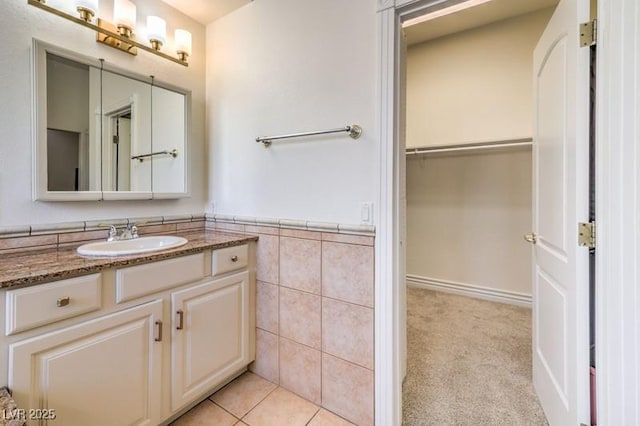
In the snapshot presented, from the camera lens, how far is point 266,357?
1795 mm

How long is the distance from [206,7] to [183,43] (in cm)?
31

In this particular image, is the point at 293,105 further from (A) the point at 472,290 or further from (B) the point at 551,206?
(A) the point at 472,290

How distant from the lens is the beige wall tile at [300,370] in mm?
1594

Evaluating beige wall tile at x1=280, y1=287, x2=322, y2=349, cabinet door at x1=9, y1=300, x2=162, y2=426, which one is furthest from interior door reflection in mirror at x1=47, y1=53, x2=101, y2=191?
beige wall tile at x1=280, y1=287, x2=322, y2=349

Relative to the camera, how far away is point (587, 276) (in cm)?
105

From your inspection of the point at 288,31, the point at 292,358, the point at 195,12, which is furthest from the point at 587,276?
the point at 195,12

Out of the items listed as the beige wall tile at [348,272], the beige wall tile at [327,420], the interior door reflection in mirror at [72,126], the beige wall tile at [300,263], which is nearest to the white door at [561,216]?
the beige wall tile at [348,272]

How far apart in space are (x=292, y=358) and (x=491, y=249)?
8.08ft

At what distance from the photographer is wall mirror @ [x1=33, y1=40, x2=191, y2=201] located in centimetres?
141

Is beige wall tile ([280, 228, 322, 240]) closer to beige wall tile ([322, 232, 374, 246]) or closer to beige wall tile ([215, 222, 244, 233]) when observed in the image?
beige wall tile ([322, 232, 374, 246])

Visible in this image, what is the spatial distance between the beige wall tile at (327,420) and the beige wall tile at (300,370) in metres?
0.07

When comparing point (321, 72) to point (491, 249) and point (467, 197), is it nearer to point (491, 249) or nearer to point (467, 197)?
point (467, 197)

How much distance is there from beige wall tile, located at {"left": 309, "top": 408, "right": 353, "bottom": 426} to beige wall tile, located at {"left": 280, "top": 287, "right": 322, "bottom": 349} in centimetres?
34

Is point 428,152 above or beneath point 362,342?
above
